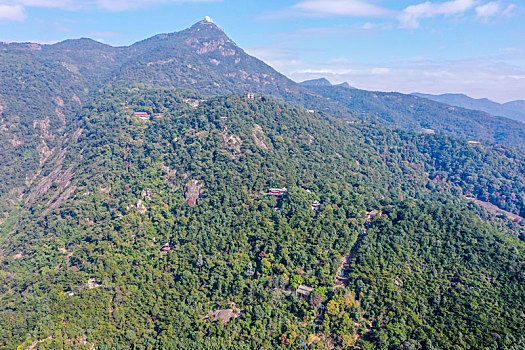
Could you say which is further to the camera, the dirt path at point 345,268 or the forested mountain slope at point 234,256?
the dirt path at point 345,268

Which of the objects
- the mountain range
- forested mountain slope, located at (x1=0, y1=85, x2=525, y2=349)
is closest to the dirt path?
the mountain range

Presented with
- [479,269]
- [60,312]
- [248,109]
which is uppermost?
[248,109]

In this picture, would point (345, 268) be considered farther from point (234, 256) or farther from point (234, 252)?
point (234, 252)

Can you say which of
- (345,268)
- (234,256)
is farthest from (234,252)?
(345,268)

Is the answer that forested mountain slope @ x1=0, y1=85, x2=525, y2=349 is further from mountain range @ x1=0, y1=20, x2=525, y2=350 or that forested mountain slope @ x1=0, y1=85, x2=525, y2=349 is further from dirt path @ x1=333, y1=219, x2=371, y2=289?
dirt path @ x1=333, y1=219, x2=371, y2=289

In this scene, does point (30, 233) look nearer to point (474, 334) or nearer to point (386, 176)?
point (474, 334)

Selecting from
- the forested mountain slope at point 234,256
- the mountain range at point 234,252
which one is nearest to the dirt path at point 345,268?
the mountain range at point 234,252

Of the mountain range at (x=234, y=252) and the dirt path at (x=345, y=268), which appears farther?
the dirt path at (x=345, y=268)

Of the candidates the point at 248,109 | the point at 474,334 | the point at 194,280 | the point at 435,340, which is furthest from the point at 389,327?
the point at 248,109

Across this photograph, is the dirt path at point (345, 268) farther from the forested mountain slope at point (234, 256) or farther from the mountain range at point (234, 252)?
the forested mountain slope at point (234, 256)
